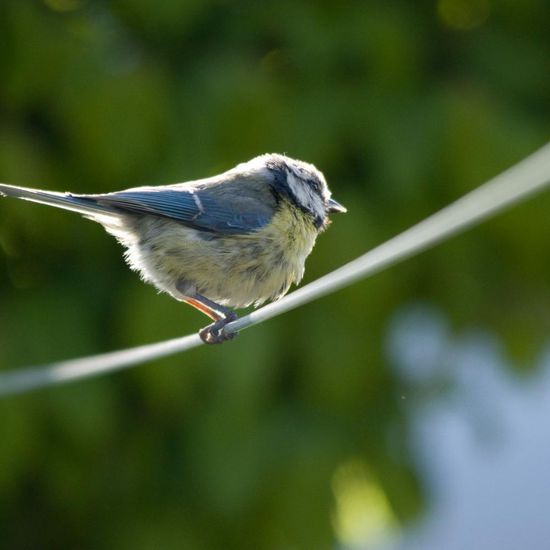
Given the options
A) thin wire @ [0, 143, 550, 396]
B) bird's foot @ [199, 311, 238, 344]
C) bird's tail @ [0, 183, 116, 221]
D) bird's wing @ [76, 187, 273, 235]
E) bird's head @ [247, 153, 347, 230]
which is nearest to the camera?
thin wire @ [0, 143, 550, 396]

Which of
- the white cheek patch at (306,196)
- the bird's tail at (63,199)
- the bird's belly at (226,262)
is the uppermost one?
the white cheek patch at (306,196)

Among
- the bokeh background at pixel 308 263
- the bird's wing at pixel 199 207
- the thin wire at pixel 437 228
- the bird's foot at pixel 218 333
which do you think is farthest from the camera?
the bokeh background at pixel 308 263

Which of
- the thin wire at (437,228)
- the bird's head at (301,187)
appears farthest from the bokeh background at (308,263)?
the thin wire at (437,228)

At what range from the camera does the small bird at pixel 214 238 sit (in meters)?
3.05

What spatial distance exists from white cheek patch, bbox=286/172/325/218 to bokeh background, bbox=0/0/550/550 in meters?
0.82

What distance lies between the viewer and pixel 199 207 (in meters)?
3.17

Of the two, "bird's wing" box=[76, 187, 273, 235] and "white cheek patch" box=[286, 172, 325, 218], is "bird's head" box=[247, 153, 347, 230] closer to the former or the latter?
"white cheek patch" box=[286, 172, 325, 218]

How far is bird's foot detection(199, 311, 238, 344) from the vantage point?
9.48 feet

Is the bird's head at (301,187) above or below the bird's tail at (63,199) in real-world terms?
above

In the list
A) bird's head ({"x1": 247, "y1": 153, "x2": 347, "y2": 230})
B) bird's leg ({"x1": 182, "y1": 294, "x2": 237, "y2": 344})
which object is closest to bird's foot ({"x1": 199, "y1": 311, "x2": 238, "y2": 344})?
bird's leg ({"x1": 182, "y1": 294, "x2": 237, "y2": 344})

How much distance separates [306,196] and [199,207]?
1.20ft

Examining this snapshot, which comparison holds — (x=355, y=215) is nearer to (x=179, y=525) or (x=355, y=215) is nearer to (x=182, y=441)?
(x=182, y=441)

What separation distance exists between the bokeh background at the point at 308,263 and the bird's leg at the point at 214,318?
774 mm

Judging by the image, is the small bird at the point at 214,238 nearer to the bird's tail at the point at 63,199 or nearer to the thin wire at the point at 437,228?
the bird's tail at the point at 63,199
